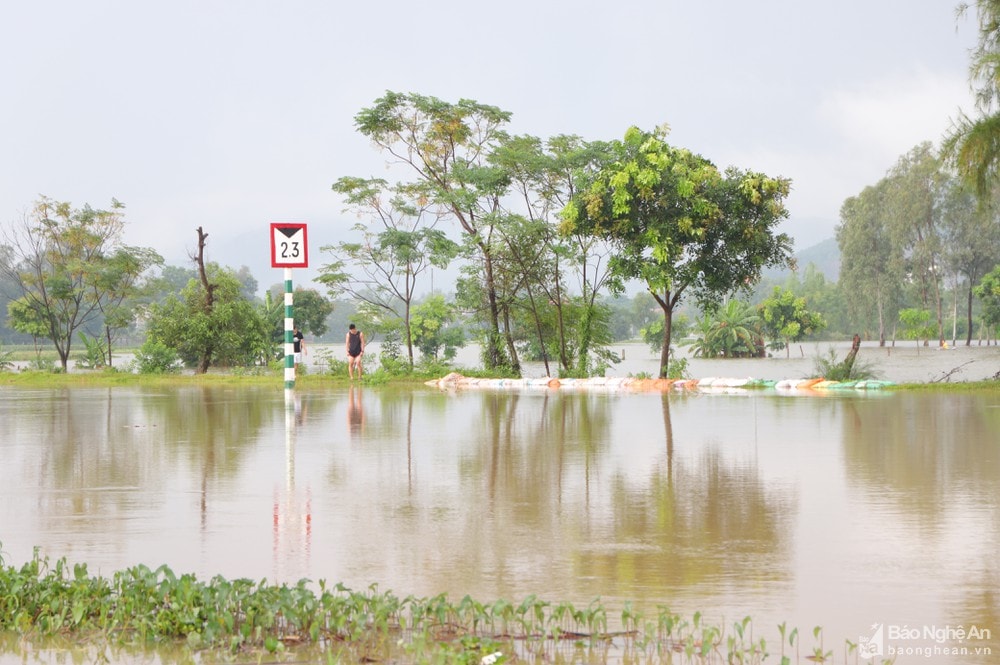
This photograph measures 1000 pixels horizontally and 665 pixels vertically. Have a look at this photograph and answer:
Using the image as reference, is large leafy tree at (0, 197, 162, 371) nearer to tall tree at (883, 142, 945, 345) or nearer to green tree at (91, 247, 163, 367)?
green tree at (91, 247, 163, 367)

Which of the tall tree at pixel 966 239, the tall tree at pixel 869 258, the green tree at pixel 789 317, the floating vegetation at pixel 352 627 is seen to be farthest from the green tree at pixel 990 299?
the floating vegetation at pixel 352 627

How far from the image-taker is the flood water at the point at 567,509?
600cm

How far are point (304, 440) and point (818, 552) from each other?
840 centimetres

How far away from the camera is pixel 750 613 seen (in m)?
5.44

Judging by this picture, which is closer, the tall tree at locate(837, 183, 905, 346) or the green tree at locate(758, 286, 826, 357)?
the tall tree at locate(837, 183, 905, 346)

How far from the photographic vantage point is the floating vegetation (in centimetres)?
487

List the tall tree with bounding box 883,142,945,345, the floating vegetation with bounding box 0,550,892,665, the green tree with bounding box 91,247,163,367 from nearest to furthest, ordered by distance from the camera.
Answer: the floating vegetation with bounding box 0,550,892,665
the green tree with bounding box 91,247,163,367
the tall tree with bounding box 883,142,945,345

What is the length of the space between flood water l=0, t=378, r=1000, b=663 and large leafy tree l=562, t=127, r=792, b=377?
33.1ft

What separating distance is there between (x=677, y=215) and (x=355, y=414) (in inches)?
Answer: 448

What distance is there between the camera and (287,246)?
1973 centimetres

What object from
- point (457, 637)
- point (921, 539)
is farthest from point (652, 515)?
point (457, 637)

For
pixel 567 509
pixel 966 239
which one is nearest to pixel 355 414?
pixel 567 509

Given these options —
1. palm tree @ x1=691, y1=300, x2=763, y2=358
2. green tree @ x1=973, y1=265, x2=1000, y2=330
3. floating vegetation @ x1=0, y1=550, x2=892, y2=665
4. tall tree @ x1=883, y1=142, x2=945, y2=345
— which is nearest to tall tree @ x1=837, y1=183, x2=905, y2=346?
tall tree @ x1=883, y1=142, x2=945, y2=345

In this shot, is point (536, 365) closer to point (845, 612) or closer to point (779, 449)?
point (779, 449)
